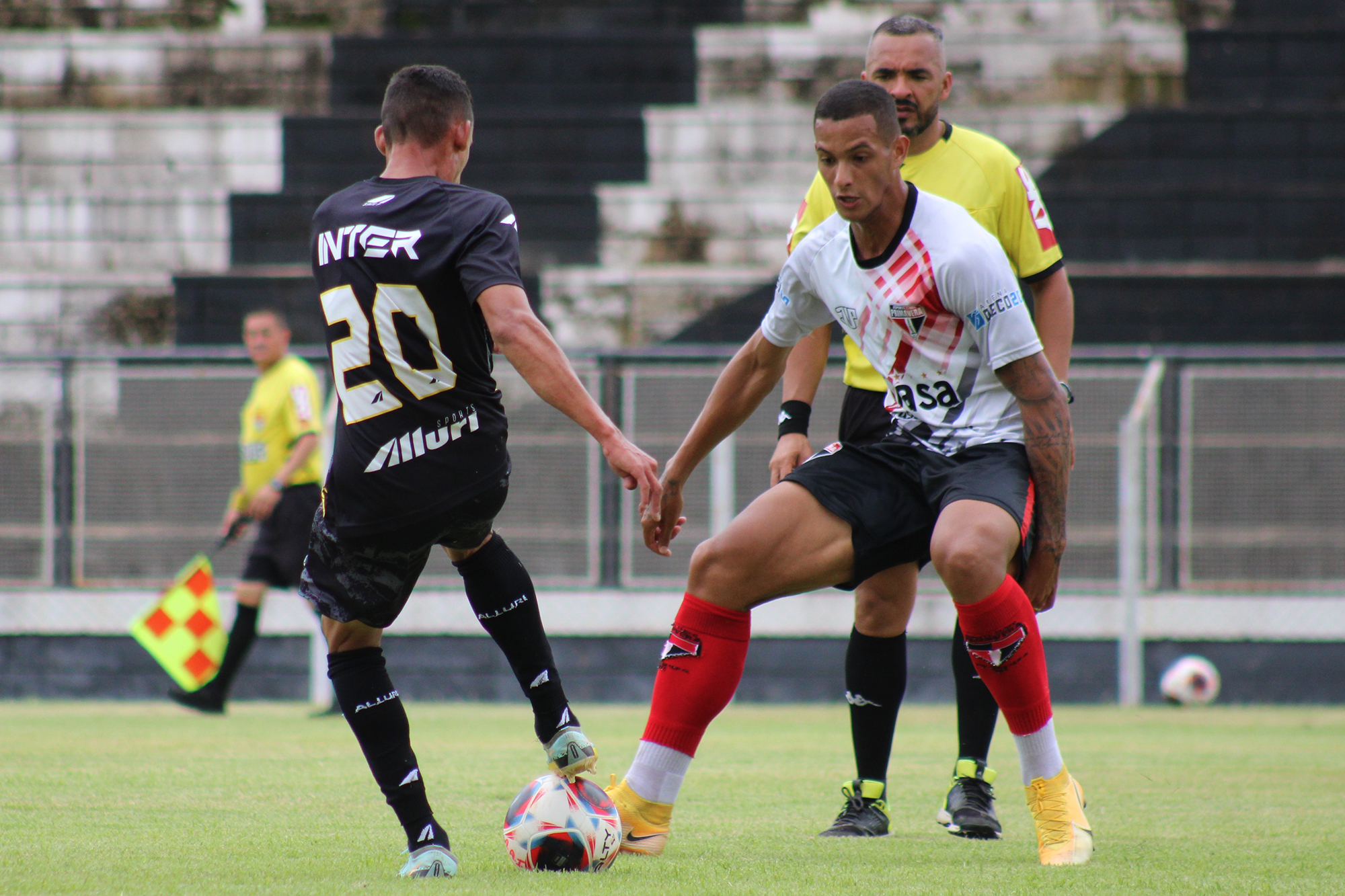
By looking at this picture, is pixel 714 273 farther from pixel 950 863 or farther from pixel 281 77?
pixel 950 863

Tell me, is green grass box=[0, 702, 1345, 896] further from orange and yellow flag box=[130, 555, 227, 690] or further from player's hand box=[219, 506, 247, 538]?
player's hand box=[219, 506, 247, 538]

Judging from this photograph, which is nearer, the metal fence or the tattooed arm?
the tattooed arm

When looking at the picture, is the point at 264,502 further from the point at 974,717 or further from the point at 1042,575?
the point at 1042,575

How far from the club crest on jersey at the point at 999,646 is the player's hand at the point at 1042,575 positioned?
16 cm

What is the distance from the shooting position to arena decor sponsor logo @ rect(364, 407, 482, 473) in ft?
10.1

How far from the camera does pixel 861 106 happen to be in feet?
10.8

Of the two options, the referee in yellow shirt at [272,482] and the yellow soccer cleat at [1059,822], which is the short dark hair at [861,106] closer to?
the yellow soccer cleat at [1059,822]

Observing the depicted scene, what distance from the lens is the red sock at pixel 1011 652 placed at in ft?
10.6

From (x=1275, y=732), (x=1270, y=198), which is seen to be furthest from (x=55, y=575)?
(x=1270, y=198)

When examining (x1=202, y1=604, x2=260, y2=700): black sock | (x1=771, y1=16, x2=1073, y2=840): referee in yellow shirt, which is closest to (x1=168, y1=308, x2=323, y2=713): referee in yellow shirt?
(x1=202, y1=604, x2=260, y2=700): black sock

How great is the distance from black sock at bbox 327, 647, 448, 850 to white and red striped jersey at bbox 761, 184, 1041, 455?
119 centimetres

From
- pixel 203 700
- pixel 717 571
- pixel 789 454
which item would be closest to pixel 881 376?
pixel 789 454

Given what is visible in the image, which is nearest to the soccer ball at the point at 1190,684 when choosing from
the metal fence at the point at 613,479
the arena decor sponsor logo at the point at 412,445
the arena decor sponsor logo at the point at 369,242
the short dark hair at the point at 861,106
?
the metal fence at the point at 613,479

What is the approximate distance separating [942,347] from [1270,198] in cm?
981
